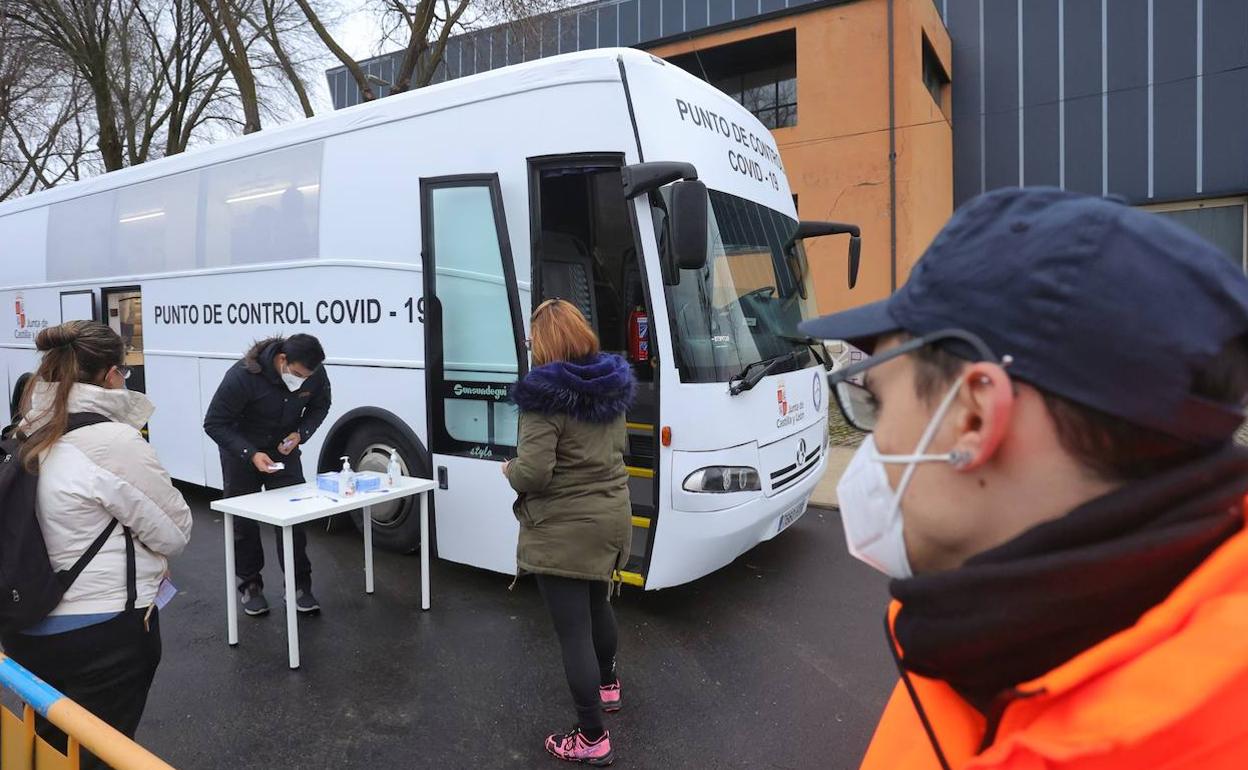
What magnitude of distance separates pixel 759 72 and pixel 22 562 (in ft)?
63.6

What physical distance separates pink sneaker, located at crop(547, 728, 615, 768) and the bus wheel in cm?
245

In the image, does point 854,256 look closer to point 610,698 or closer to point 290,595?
point 610,698

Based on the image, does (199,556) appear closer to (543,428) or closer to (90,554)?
(90,554)

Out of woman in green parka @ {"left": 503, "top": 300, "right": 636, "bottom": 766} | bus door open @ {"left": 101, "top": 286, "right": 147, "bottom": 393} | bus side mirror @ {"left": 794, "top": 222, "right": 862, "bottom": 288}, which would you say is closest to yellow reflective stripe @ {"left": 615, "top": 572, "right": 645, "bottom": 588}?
woman in green parka @ {"left": 503, "top": 300, "right": 636, "bottom": 766}

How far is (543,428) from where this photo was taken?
9.77 feet

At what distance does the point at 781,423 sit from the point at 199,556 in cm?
465

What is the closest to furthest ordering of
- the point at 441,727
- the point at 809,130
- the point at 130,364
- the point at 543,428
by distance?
the point at 543,428 → the point at 441,727 → the point at 130,364 → the point at 809,130

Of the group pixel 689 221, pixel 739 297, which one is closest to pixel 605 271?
pixel 739 297

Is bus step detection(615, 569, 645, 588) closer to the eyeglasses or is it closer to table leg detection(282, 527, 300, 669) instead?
table leg detection(282, 527, 300, 669)

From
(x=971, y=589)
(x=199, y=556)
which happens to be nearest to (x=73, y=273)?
(x=199, y=556)

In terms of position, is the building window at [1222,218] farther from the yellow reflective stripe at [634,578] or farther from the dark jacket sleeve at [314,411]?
the dark jacket sleeve at [314,411]

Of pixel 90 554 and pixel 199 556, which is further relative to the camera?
pixel 199 556

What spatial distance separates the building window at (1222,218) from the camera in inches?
669

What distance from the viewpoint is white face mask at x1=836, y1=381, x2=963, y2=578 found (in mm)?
1000
